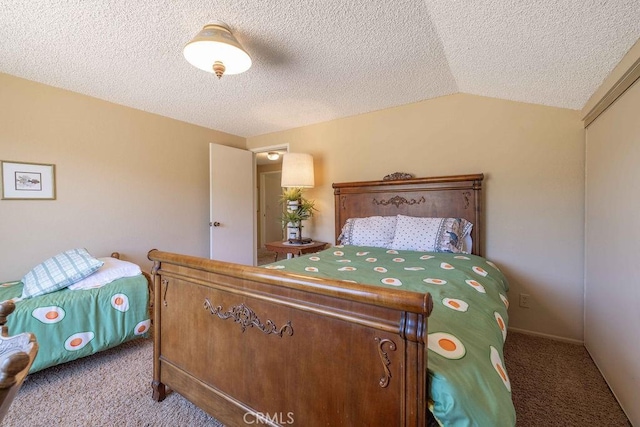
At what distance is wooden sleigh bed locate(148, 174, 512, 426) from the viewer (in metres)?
0.80

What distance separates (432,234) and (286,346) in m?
1.82

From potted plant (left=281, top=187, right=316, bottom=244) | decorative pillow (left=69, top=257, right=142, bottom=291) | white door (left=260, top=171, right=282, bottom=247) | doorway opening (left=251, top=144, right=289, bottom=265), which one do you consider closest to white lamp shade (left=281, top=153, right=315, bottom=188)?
potted plant (left=281, top=187, right=316, bottom=244)

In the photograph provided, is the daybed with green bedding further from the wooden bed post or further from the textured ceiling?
the textured ceiling

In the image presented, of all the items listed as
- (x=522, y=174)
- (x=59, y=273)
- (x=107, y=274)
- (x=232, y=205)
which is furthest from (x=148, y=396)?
(x=522, y=174)

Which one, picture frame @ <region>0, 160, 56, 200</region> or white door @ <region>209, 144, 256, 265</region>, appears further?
white door @ <region>209, 144, 256, 265</region>

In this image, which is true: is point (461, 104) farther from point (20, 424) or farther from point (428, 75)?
point (20, 424)

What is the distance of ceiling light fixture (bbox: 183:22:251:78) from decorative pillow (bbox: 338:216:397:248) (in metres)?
1.80

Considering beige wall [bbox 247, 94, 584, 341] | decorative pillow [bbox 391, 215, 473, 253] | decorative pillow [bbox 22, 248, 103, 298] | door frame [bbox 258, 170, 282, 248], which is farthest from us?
door frame [bbox 258, 170, 282, 248]

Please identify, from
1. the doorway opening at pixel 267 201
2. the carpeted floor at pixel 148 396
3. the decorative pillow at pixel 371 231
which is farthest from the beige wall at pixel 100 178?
the doorway opening at pixel 267 201

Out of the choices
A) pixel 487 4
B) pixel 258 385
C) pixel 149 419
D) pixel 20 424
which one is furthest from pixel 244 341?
pixel 487 4

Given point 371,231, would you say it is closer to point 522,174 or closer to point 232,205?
point 522,174

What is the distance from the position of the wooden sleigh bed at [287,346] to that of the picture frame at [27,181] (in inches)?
71.1

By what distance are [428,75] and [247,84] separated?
1616mm

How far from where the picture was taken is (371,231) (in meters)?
2.82
